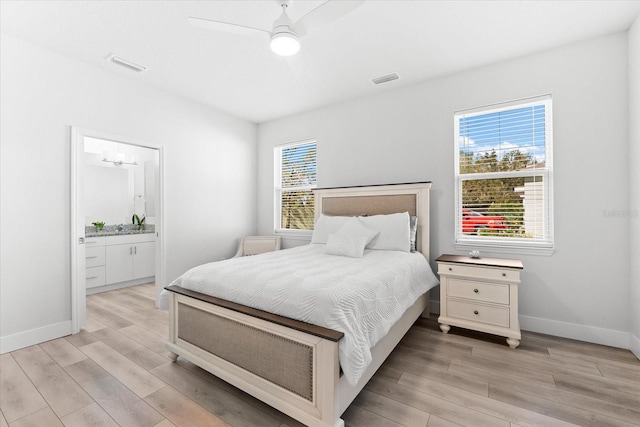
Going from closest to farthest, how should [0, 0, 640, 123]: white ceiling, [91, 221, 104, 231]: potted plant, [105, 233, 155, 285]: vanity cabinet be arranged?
1. [0, 0, 640, 123]: white ceiling
2. [105, 233, 155, 285]: vanity cabinet
3. [91, 221, 104, 231]: potted plant

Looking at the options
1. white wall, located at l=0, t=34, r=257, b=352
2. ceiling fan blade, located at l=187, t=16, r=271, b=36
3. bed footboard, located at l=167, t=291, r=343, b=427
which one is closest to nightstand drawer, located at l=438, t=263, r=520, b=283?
bed footboard, located at l=167, t=291, r=343, b=427

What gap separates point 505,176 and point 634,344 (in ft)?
5.77

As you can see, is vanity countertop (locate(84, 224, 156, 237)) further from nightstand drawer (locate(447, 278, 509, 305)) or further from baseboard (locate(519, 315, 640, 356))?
baseboard (locate(519, 315, 640, 356))

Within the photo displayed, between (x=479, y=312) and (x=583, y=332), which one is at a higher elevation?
(x=479, y=312)

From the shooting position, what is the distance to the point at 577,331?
2725 mm

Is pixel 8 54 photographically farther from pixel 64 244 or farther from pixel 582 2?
pixel 582 2

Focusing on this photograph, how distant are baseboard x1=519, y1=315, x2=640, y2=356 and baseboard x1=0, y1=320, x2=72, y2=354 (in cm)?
462

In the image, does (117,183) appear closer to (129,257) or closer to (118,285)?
(129,257)

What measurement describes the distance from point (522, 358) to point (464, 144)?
220cm

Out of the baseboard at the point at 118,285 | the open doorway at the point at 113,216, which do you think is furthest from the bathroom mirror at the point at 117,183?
the baseboard at the point at 118,285

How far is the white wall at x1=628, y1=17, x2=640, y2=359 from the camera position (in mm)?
2396

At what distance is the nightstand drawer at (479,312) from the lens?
2.60 m

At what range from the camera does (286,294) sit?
1766mm

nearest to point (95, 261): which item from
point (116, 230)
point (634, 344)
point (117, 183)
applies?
point (116, 230)
